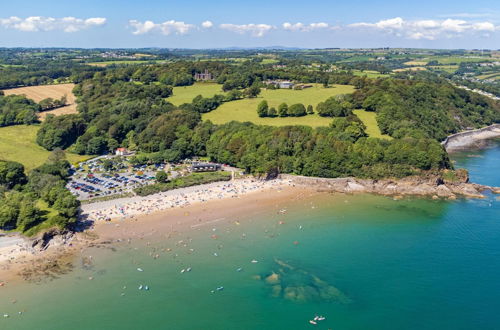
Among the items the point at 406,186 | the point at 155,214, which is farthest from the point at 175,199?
the point at 406,186

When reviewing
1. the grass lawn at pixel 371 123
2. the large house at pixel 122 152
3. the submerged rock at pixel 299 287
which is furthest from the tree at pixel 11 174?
the grass lawn at pixel 371 123

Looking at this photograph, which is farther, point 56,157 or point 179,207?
point 56,157

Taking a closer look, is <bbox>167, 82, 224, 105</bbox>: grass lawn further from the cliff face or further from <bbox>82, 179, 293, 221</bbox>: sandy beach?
the cliff face

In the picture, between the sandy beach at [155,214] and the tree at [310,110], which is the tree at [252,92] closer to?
the tree at [310,110]

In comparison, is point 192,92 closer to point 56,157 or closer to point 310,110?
point 310,110

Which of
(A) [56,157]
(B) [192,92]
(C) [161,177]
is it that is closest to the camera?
(C) [161,177]

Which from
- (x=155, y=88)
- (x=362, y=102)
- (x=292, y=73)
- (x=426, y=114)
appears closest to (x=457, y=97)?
(x=426, y=114)
